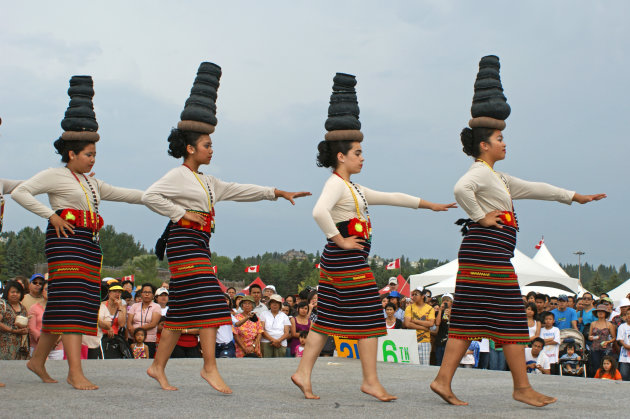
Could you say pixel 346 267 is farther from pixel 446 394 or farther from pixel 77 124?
pixel 77 124

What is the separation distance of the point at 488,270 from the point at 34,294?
7.96 meters

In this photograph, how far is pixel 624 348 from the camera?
1130 centimetres

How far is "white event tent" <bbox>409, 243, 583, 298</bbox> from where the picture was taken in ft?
77.5

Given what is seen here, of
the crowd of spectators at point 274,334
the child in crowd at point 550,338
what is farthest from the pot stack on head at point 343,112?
the child in crowd at point 550,338

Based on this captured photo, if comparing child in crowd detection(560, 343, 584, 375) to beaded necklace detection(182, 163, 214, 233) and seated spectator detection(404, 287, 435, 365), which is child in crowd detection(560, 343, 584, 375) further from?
beaded necklace detection(182, 163, 214, 233)

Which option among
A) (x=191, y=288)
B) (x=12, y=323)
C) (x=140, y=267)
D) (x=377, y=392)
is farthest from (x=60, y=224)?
(x=140, y=267)

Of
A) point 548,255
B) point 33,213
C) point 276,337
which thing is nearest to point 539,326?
point 276,337

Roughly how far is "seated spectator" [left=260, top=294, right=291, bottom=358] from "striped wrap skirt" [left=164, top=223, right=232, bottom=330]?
668cm

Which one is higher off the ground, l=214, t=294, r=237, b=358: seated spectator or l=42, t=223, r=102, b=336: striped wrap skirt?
l=42, t=223, r=102, b=336: striped wrap skirt

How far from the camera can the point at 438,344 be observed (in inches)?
526

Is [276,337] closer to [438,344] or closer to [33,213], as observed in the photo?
[438,344]

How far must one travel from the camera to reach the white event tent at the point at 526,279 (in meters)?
23.6

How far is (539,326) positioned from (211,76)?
8.26 m

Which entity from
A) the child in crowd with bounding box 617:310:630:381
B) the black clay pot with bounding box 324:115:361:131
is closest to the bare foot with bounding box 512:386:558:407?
the black clay pot with bounding box 324:115:361:131
